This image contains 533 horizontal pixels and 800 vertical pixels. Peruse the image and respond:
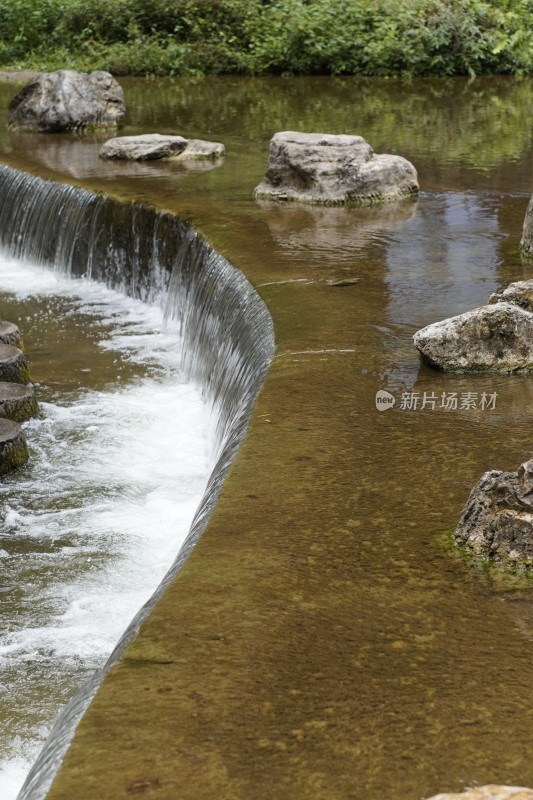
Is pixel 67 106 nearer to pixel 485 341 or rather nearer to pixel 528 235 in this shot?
pixel 528 235

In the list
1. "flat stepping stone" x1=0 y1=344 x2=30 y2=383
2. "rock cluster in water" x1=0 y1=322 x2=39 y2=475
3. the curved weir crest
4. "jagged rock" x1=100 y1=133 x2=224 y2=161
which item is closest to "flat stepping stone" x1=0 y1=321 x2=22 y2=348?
"rock cluster in water" x1=0 y1=322 x2=39 y2=475

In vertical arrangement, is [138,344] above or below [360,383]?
below

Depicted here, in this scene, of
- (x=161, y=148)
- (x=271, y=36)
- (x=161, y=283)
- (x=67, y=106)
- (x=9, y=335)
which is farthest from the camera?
(x=271, y=36)

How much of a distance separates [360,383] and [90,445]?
2.35 m

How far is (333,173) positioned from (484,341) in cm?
487

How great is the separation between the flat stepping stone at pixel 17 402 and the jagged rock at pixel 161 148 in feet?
18.9

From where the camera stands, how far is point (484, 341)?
5.90 metres

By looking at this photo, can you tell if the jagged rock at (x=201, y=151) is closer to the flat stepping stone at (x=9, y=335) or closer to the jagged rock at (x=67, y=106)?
the jagged rock at (x=67, y=106)

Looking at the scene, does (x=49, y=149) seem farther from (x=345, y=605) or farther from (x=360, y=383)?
(x=345, y=605)

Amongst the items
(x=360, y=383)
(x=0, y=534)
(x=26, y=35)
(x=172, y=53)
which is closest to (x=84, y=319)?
(x=0, y=534)

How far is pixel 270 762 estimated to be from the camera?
294 centimetres

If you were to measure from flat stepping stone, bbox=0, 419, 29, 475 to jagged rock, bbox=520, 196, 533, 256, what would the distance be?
Result: 11.7ft

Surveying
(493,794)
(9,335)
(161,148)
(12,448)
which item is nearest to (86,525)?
(12,448)

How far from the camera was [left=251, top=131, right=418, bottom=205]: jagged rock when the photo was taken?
1041 cm
